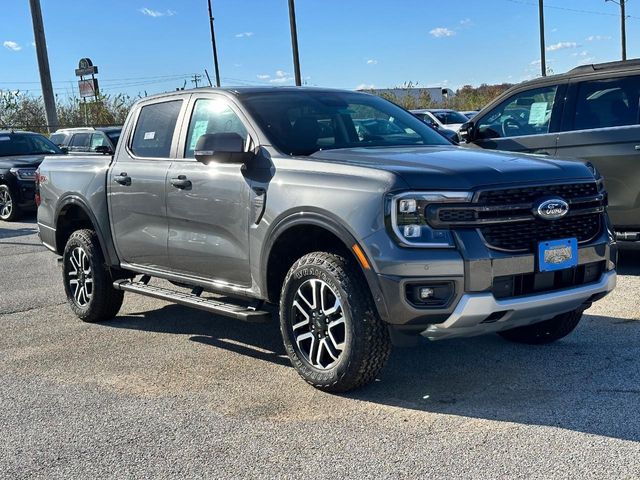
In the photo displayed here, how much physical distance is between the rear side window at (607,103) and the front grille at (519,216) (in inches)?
128

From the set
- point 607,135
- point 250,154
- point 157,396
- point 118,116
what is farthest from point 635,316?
point 118,116

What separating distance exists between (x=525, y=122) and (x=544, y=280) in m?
4.26

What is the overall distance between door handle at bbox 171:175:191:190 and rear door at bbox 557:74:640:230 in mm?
3890

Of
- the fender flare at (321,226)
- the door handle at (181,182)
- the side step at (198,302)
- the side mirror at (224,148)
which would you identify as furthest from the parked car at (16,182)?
the fender flare at (321,226)

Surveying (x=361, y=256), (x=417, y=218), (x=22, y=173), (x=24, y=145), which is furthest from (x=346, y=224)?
(x=24, y=145)

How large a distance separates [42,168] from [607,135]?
543 centimetres

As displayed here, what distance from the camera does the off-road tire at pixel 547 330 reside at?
515cm

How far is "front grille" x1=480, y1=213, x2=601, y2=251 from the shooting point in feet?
13.4

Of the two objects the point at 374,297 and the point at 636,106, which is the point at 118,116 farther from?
the point at 374,297

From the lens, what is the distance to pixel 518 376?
4.73 meters

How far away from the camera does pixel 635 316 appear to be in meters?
6.00

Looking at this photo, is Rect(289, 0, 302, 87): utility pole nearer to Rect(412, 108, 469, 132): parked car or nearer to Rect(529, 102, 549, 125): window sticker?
Rect(412, 108, 469, 132): parked car

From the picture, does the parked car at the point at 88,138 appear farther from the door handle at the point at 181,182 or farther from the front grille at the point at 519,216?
the front grille at the point at 519,216

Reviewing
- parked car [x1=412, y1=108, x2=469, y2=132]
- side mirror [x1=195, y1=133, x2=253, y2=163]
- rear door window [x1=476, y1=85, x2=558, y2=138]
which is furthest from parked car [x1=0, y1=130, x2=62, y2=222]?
parked car [x1=412, y1=108, x2=469, y2=132]
